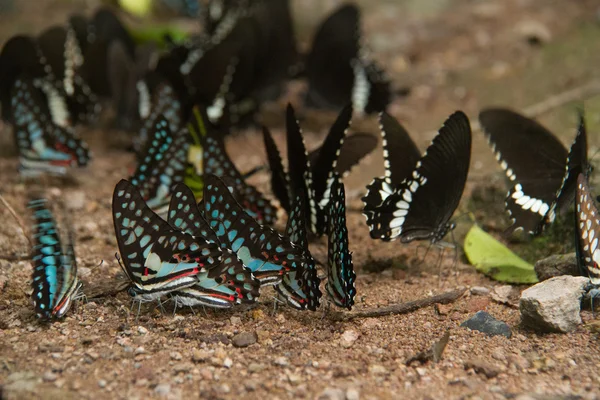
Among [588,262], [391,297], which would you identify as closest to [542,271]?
[588,262]

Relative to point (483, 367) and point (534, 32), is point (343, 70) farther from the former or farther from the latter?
point (483, 367)

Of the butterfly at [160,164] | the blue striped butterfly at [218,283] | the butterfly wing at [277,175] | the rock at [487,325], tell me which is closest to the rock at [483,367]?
the rock at [487,325]

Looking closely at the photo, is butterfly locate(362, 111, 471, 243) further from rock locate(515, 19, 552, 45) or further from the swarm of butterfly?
rock locate(515, 19, 552, 45)

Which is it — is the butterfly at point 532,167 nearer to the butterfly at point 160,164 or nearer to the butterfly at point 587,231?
the butterfly at point 587,231

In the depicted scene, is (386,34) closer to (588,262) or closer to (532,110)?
(532,110)

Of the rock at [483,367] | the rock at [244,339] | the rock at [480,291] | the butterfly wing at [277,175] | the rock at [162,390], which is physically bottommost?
the rock at [162,390]

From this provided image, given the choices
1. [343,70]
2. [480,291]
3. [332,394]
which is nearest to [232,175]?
[480,291]
